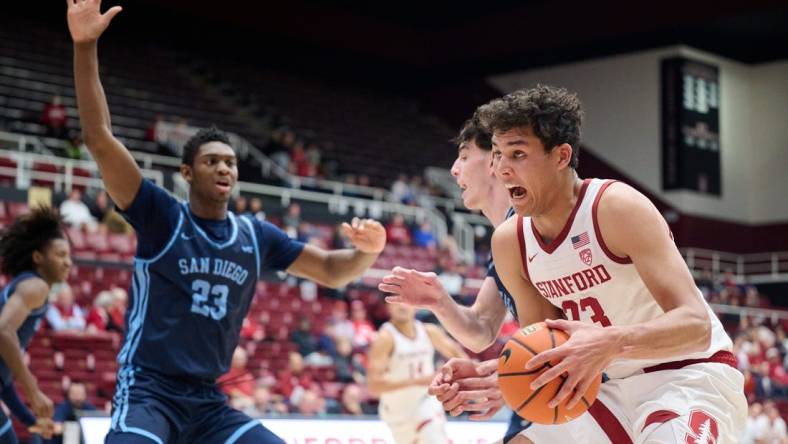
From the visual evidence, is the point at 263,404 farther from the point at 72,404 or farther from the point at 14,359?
the point at 14,359

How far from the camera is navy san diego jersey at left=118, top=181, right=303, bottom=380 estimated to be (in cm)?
511

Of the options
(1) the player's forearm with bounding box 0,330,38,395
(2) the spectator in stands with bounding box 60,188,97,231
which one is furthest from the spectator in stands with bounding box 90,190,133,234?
(1) the player's forearm with bounding box 0,330,38,395

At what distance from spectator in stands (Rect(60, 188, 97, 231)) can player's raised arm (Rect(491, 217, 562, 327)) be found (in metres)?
10.4

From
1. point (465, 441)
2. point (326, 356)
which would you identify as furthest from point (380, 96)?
point (465, 441)

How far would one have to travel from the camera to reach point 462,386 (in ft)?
14.4

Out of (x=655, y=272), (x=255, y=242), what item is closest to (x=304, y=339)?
(x=255, y=242)

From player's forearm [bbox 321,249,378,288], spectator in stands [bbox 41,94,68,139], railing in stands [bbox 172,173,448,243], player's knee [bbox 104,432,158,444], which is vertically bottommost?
player's knee [bbox 104,432,158,444]

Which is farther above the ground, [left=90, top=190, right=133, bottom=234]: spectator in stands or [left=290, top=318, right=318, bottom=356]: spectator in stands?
[left=90, top=190, right=133, bottom=234]: spectator in stands

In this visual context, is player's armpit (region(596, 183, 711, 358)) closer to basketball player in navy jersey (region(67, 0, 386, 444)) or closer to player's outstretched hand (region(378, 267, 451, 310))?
player's outstretched hand (region(378, 267, 451, 310))

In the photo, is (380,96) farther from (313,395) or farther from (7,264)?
(7,264)

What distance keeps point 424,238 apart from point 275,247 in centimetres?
1298

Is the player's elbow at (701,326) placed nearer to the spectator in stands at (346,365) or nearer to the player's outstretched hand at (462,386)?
the player's outstretched hand at (462,386)

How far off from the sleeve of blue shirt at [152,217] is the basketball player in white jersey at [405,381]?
3452 mm

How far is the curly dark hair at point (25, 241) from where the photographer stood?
661 centimetres
